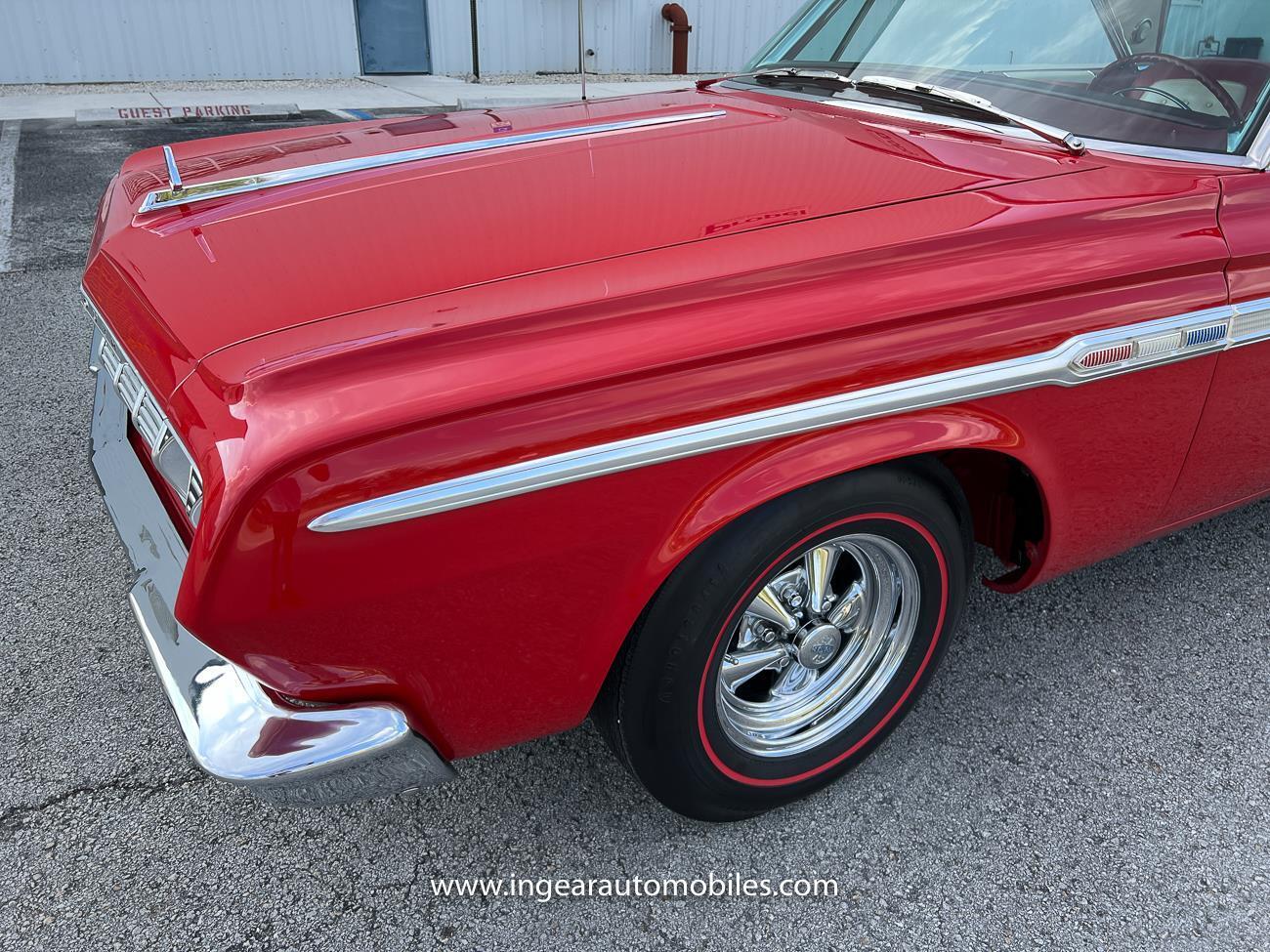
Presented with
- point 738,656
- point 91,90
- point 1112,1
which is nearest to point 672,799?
point 738,656

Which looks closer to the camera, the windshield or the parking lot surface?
the parking lot surface

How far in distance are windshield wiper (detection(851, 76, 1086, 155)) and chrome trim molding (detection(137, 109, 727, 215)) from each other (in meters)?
0.51

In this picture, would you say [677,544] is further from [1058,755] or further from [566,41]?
[566,41]

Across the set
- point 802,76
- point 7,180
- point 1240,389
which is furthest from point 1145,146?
point 7,180

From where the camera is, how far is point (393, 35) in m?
11.1

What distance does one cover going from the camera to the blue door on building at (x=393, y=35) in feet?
35.9

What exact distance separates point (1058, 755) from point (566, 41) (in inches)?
444

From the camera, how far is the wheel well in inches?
73.3

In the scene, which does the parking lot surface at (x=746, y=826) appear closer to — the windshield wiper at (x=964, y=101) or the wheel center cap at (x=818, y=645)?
the wheel center cap at (x=818, y=645)

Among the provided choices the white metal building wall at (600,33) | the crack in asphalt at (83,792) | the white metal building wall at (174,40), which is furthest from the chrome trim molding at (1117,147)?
the white metal building wall at (174,40)

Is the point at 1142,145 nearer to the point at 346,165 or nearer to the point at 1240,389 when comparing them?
the point at 1240,389

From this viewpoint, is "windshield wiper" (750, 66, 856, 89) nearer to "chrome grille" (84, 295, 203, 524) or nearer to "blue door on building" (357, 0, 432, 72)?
"chrome grille" (84, 295, 203, 524)

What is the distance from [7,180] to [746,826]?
6.85 meters

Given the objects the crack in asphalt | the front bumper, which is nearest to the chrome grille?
the front bumper
